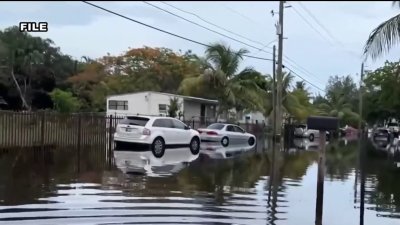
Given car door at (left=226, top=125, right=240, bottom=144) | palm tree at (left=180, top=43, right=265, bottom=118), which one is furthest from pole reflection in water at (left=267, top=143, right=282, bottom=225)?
palm tree at (left=180, top=43, right=265, bottom=118)

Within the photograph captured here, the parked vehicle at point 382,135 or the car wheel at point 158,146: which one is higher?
the car wheel at point 158,146

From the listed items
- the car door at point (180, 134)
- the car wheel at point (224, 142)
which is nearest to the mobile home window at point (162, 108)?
the car wheel at point (224, 142)

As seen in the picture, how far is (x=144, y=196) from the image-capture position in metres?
11.6

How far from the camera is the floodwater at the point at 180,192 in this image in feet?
31.3

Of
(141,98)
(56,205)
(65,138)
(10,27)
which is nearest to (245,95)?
(141,98)

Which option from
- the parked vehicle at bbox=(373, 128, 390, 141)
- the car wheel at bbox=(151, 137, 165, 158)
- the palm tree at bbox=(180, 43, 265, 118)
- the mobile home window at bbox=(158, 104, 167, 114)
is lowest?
the parked vehicle at bbox=(373, 128, 390, 141)

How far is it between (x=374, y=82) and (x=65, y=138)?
179ft

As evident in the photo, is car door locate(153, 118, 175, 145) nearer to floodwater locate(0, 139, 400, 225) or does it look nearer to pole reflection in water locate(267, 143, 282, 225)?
floodwater locate(0, 139, 400, 225)

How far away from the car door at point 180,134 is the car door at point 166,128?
241 millimetres

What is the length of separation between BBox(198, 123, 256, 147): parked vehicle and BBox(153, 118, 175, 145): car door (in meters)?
7.21

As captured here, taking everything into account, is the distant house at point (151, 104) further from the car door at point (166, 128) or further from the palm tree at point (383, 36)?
the palm tree at point (383, 36)

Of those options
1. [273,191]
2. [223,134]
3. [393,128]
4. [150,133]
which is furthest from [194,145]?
[393,128]

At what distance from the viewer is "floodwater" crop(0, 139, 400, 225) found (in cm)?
955

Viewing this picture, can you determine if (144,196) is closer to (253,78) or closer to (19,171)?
(19,171)
